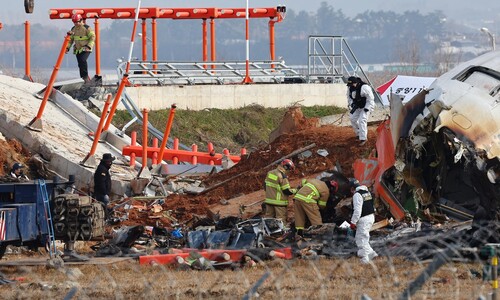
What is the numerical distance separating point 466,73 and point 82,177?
31.8 ft

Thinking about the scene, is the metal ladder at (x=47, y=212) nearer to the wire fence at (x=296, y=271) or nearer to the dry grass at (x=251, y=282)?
the wire fence at (x=296, y=271)

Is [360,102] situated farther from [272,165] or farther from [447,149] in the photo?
[447,149]

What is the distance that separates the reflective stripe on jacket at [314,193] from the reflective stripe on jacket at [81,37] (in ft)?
44.9

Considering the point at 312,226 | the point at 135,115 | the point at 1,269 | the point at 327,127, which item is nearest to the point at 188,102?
the point at 135,115

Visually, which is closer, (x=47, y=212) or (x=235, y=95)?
(x=47, y=212)

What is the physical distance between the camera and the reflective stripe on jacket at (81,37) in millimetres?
35406

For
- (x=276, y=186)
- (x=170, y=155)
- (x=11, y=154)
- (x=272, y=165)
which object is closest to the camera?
(x=276, y=186)

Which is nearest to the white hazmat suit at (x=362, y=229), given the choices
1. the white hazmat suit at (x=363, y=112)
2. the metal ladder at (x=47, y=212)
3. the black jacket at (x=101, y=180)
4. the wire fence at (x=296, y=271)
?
the wire fence at (x=296, y=271)

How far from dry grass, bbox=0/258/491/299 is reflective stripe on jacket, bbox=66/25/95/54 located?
16.2 meters

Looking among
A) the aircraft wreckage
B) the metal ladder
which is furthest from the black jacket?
the aircraft wreckage

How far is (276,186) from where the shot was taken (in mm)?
23828

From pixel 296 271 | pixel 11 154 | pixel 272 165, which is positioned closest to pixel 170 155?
pixel 11 154

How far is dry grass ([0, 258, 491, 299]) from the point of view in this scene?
1580 cm

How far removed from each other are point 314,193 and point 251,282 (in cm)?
551
